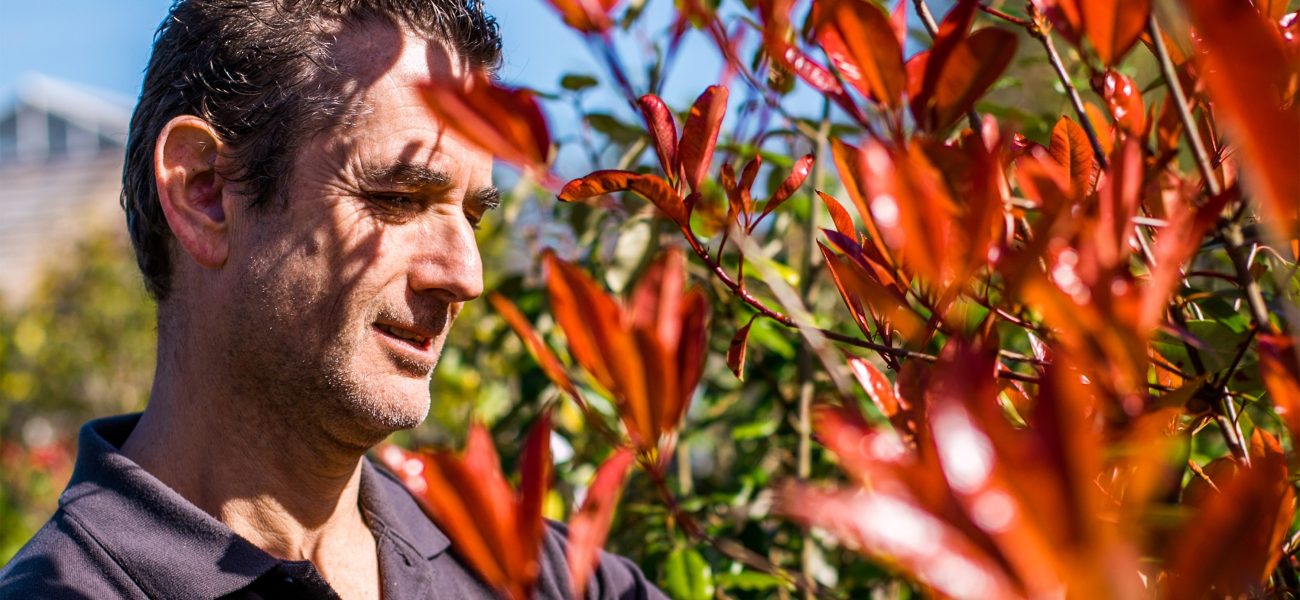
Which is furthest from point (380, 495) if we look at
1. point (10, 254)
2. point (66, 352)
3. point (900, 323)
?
point (10, 254)

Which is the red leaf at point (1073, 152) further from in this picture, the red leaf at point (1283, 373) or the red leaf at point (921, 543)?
the red leaf at point (921, 543)

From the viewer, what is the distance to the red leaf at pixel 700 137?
700 millimetres

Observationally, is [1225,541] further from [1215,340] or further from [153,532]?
[153,532]

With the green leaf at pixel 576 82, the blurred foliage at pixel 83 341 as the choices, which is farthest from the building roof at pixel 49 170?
the green leaf at pixel 576 82

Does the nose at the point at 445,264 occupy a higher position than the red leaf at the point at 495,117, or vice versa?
the red leaf at the point at 495,117

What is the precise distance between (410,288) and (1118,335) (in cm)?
92

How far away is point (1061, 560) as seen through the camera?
1.33ft

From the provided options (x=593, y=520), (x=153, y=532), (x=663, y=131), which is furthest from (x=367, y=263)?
(x=593, y=520)

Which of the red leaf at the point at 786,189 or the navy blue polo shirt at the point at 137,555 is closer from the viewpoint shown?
the red leaf at the point at 786,189

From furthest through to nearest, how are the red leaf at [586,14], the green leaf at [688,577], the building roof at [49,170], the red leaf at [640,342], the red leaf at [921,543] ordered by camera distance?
1. the building roof at [49,170]
2. the green leaf at [688,577]
3. the red leaf at [586,14]
4. the red leaf at [640,342]
5. the red leaf at [921,543]

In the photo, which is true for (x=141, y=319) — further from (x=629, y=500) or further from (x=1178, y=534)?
(x=1178, y=534)

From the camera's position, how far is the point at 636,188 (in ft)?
2.22

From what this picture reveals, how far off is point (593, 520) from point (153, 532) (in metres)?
0.97

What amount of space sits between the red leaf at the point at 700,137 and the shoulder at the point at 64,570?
36.0 inches
